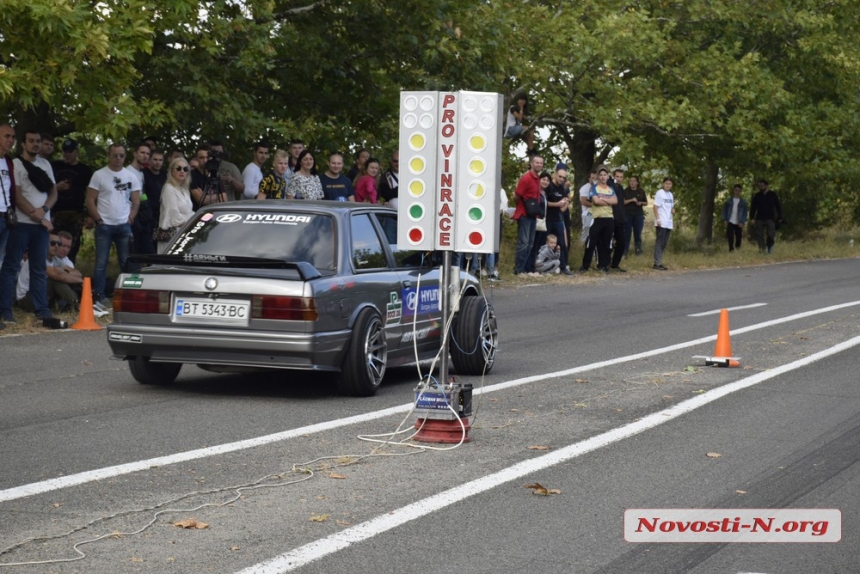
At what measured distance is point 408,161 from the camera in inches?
329

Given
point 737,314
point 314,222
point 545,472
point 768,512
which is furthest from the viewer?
point 737,314

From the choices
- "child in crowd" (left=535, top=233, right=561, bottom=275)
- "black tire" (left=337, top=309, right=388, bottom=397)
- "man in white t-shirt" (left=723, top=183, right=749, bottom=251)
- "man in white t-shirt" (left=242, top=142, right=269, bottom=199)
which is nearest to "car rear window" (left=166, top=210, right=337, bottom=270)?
"black tire" (left=337, top=309, right=388, bottom=397)

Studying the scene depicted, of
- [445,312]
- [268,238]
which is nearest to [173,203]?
[268,238]

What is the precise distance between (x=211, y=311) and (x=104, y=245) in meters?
6.58

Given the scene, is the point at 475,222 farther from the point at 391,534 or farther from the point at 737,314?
the point at 737,314

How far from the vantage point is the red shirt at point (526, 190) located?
22844 millimetres

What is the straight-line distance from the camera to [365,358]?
1026 centimetres

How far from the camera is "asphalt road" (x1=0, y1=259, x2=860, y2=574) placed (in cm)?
583

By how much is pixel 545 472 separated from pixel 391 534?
1.64 meters

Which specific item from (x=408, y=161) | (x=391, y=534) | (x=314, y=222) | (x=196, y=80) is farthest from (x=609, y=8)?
(x=391, y=534)

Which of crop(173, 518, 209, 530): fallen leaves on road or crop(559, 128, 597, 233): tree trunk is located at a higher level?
crop(559, 128, 597, 233): tree trunk

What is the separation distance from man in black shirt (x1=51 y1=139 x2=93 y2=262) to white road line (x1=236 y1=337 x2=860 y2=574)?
30.1 feet

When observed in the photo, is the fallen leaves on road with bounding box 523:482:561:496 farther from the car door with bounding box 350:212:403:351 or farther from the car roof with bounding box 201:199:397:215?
the car roof with bounding box 201:199:397:215

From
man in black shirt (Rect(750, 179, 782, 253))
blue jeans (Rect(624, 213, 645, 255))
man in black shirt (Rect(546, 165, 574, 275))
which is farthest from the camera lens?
man in black shirt (Rect(750, 179, 782, 253))
